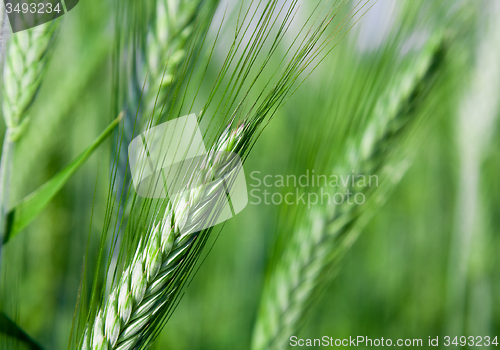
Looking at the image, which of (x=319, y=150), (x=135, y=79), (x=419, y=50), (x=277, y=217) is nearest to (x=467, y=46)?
(x=419, y=50)

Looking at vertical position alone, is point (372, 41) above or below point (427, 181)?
above

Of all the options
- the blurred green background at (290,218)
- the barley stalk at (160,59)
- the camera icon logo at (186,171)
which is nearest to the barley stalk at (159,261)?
the camera icon logo at (186,171)

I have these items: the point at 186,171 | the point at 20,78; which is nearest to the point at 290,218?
the point at 186,171

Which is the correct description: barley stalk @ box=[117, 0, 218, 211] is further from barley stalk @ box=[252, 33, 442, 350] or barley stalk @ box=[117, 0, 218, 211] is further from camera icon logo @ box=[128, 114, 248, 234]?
barley stalk @ box=[252, 33, 442, 350]

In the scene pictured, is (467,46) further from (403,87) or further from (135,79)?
(135,79)

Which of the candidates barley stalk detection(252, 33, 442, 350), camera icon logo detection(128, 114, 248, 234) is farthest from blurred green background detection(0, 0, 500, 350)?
camera icon logo detection(128, 114, 248, 234)

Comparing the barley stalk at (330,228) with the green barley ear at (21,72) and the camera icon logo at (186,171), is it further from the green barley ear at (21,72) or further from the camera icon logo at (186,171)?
the green barley ear at (21,72)
